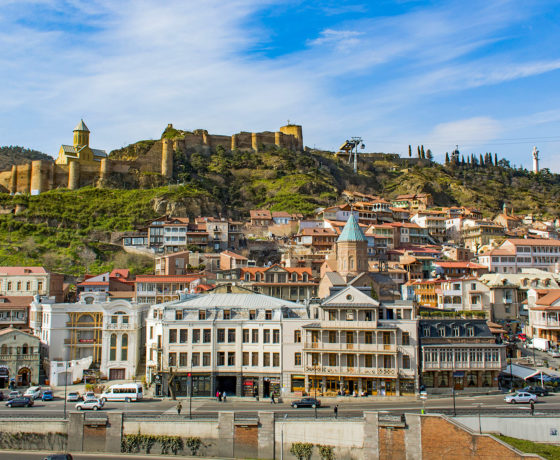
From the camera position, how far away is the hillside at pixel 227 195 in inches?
3770

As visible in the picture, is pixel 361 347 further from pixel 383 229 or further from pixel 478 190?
pixel 478 190

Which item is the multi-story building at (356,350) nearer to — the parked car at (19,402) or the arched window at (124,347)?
the arched window at (124,347)

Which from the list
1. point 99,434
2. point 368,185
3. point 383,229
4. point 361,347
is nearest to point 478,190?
point 368,185

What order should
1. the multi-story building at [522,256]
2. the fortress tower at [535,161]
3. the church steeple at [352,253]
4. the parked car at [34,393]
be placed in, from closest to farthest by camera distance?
the parked car at [34,393] < the church steeple at [352,253] < the multi-story building at [522,256] < the fortress tower at [535,161]

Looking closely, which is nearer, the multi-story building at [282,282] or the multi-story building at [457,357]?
the multi-story building at [457,357]

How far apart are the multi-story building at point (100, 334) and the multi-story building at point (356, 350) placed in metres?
14.6

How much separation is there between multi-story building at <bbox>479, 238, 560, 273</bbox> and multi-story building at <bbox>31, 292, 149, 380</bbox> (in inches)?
2012

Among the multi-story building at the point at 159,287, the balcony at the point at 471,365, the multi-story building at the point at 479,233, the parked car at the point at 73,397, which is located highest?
the multi-story building at the point at 479,233

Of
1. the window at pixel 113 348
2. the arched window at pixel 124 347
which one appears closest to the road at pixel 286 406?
the window at pixel 113 348

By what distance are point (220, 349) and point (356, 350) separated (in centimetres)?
1064

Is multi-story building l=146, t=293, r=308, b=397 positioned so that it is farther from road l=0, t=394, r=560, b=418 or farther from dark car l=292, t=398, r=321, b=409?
dark car l=292, t=398, r=321, b=409

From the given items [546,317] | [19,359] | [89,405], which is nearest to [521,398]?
[546,317]

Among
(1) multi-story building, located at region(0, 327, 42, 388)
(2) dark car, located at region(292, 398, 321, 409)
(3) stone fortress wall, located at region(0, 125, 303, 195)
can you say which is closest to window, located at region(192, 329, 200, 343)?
(2) dark car, located at region(292, 398, 321, 409)

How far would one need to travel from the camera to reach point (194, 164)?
5394 inches
